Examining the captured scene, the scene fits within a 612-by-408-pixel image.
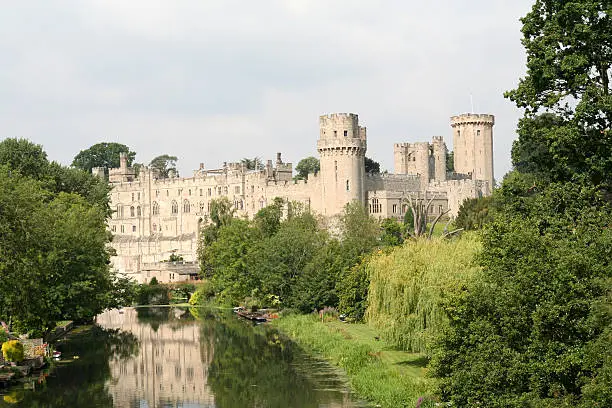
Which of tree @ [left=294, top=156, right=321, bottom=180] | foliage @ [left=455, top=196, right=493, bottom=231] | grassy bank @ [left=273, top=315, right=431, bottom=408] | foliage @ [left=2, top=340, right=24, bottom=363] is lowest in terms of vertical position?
grassy bank @ [left=273, top=315, right=431, bottom=408]

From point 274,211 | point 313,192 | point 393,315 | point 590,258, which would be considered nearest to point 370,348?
point 393,315

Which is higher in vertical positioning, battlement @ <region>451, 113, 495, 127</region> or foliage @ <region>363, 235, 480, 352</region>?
battlement @ <region>451, 113, 495, 127</region>

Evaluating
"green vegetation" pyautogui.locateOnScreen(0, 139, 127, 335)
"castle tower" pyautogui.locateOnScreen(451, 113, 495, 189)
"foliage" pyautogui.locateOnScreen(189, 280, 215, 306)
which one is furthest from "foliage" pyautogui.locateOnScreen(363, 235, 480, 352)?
"castle tower" pyautogui.locateOnScreen(451, 113, 495, 189)

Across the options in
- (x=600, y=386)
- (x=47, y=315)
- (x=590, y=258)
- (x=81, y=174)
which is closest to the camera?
(x=600, y=386)

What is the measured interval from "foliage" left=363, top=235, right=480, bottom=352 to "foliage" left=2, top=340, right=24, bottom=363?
11.3 meters

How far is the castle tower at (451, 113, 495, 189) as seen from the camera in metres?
91.1

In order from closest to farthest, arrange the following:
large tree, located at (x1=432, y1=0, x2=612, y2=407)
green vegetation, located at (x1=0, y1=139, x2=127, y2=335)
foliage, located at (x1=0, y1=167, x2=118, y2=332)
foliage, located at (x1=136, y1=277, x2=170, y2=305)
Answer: large tree, located at (x1=432, y1=0, x2=612, y2=407)
foliage, located at (x1=0, y1=167, x2=118, y2=332)
green vegetation, located at (x1=0, y1=139, x2=127, y2=335)
foliage, located at (x1=136, y1=277, x2=170, y2=305)

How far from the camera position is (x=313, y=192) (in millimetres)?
83750

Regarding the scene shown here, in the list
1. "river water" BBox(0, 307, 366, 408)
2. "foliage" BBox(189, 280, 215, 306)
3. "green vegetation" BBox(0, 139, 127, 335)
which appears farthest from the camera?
"foliage" BBox(189, 280, 215, 306)

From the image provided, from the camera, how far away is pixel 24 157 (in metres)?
62.5

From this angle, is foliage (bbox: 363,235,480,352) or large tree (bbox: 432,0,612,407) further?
foliage (bbox: 363,235,480,352)

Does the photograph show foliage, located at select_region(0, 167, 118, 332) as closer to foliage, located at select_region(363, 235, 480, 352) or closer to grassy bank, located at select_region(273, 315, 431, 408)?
grassy bank, located at select_region(273, 315, 431, 408)

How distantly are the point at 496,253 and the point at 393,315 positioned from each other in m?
11.0

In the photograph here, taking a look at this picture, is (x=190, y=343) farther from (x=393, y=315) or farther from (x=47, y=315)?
(x=393, y=315)
